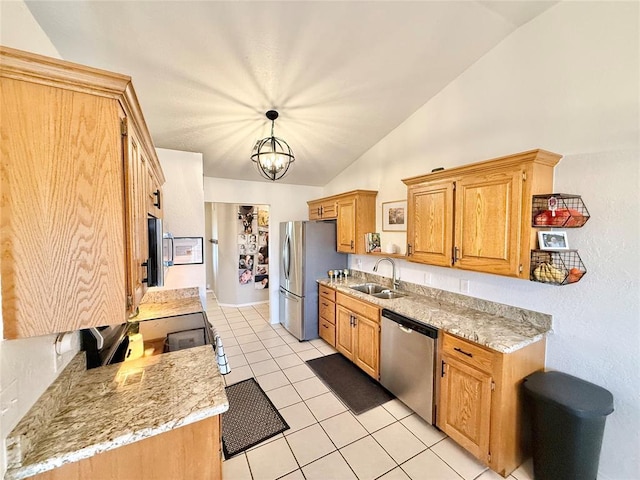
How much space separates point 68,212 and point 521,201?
2.44 metres

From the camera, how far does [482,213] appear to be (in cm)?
207

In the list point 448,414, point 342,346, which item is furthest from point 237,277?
point 448,414

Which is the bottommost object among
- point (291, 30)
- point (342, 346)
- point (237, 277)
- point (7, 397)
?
point (342, 346)

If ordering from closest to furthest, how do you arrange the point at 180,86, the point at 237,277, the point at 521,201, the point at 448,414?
the point at 521,201 < the point at 448,414 < the point at 180,86 < the point at 237,277

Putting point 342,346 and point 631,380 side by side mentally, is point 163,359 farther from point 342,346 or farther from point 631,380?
point 631,380

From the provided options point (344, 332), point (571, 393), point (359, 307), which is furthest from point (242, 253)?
point (571, 393)

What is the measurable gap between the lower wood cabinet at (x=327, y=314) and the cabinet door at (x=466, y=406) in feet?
5.52

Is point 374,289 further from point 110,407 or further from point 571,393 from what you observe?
point 110,407

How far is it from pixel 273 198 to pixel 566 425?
4.21 meters

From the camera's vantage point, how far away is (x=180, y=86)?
7.22 ft

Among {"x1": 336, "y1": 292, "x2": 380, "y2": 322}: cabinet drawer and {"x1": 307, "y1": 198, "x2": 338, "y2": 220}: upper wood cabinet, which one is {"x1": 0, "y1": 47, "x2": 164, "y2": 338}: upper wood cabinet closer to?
{"x1": 336, "y1": 292, "x2": 380, "y2": 322}: cabinet drawer

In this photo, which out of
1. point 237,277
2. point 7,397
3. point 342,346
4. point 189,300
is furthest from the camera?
point 237,277

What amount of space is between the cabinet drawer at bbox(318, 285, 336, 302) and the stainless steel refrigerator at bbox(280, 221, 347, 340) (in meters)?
0.12

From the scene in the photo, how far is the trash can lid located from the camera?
60.4 inches
